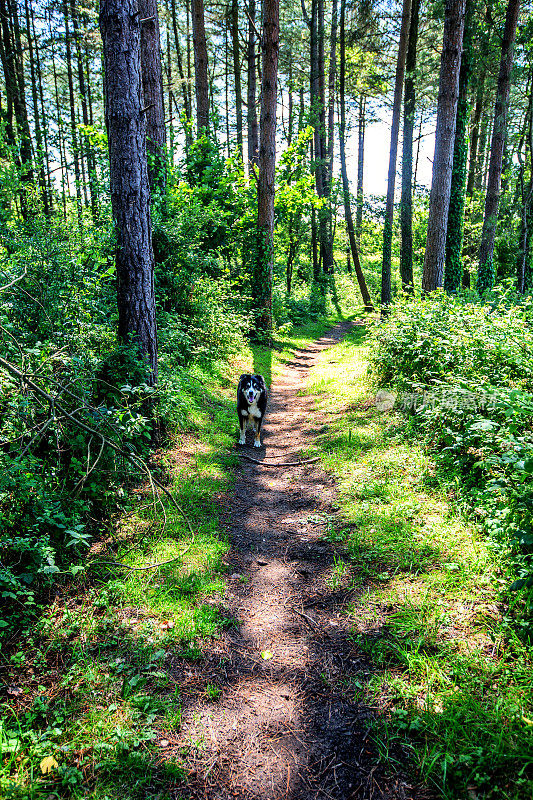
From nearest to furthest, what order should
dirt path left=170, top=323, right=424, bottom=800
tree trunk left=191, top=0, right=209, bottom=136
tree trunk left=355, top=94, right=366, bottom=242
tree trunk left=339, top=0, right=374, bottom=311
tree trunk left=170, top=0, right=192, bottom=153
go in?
dirt path left=170, top=323, right=424, bottom=800 < tree trunk left=170, top=0, right=192, bottom=153 < tree trunk left=191, top=0, right=209, bottom=136 < tree trunk left=339, top=0, right=374, bottom=311 < tree trunk left=355, top=94, right=366, bottom=242

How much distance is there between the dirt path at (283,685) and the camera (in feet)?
7.63

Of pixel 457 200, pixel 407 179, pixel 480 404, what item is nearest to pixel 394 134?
pixel 407 179

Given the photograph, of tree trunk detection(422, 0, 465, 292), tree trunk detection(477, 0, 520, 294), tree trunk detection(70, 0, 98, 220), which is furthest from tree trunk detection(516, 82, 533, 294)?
tree trunk detection(70, 0, 98, 220)

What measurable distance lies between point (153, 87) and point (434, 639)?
1086cm

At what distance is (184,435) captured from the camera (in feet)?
21.6

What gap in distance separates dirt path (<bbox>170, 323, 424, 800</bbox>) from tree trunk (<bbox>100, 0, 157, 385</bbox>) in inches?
109

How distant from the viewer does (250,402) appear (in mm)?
6828

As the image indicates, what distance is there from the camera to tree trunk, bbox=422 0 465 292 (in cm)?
966

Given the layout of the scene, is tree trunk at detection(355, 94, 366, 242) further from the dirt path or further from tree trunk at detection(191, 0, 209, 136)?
the dirt path

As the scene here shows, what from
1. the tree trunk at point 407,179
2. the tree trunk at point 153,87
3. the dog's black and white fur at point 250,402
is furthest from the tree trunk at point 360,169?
the dog's black and white fur at point 250,402

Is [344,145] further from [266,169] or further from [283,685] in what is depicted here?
[283,685]

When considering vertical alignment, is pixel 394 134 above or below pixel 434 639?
above

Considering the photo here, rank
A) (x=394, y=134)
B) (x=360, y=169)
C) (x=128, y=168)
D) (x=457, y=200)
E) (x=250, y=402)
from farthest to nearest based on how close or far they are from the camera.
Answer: (x=360, y=169) < (x=394, y=134) < (x=457, y=200) < (x=250, y=402) < (x=128, y=168)

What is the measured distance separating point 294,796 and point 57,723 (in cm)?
133
